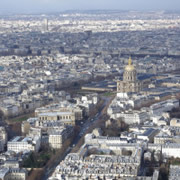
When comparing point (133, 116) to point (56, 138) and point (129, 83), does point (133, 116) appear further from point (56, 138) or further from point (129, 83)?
point (129, 83)

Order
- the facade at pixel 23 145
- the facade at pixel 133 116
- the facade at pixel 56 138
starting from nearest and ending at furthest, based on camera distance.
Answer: the facade at pixel 23 145 < the facade at pixel 56 138 < the facade at pixel 133 116

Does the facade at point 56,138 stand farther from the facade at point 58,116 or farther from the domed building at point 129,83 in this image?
the domed building at point 129,83

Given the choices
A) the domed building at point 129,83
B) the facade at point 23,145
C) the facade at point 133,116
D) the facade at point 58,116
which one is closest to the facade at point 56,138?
the facade at point 23,145

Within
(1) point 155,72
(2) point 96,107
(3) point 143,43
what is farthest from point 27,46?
(2) point 96,107

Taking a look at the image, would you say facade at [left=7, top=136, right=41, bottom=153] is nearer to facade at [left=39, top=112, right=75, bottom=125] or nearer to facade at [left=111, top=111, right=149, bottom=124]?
facade at [left=39, top=112, right=75, bottom=125]

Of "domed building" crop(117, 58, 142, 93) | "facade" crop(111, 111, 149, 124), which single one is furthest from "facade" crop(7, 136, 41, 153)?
"domed building" crop(117, 58, 142, 93)

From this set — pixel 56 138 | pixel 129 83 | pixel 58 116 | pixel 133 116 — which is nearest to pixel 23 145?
pixel 56 138

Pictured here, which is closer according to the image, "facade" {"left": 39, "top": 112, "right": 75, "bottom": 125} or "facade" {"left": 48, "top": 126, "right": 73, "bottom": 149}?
"facade" {"left": 48, "top": 126, "right": 73, "bottom": 149}

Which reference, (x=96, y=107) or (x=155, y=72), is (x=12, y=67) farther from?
(x=96, y=107)

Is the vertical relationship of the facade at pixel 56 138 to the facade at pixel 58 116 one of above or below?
above

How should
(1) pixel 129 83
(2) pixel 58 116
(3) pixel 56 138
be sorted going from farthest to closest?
(1) pixel 129 83 < (2) pixel 58 116 < (3) pixel 56 138

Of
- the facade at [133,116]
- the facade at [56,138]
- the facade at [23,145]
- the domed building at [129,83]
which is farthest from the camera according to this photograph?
the domed building at [129,83]
